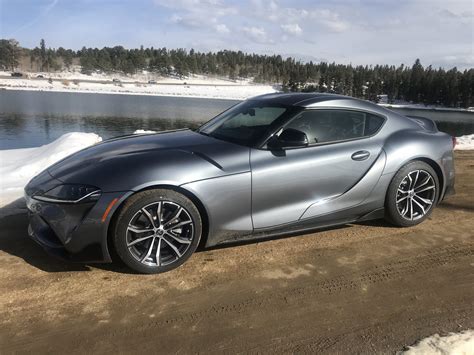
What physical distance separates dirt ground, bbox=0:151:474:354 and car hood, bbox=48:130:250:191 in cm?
78

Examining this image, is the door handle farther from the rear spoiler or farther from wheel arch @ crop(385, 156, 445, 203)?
the rear spoiler

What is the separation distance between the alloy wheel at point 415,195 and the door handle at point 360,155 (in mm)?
536

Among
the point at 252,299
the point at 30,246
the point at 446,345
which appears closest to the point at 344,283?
the point at 252,299

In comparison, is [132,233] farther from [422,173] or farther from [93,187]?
[422,173]

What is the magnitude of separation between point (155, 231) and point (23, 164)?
5.13 metres

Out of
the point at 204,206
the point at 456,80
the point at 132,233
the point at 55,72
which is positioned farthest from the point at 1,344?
the point at 55,72

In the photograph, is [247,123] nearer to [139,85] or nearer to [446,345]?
[446,345]

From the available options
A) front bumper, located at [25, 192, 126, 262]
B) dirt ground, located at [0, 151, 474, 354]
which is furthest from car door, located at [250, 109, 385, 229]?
front bumper, located at [25, 192, 126, 262]

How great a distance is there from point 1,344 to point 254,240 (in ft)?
7.34

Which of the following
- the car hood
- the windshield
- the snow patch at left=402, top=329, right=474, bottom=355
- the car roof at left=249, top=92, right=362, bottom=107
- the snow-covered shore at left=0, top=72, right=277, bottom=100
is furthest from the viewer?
the snow-covered shore at left=0, top=72, right=277, bottom=100

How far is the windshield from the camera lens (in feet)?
13.5

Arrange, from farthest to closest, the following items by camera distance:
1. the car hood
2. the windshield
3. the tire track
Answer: the windshield, the car hood, the tire track

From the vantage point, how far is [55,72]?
533ft

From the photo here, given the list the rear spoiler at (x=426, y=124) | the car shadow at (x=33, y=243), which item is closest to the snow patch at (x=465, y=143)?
the rear spoiler at (x=426, y=124)
